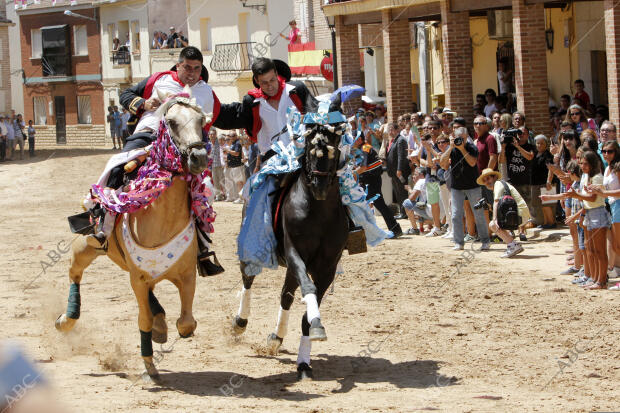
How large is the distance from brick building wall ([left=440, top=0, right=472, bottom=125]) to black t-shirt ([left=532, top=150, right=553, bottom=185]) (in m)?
6.14

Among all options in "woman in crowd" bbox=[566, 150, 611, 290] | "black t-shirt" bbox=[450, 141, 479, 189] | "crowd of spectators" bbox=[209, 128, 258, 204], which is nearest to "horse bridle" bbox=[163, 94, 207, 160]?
"woman in crowd" bbox=[566, 150, 611, 290]

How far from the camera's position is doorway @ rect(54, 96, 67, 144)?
5748cm

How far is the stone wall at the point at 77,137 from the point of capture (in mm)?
54750

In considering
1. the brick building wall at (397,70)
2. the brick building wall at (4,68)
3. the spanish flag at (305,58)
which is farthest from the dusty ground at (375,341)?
the brick building wall at (4,68)

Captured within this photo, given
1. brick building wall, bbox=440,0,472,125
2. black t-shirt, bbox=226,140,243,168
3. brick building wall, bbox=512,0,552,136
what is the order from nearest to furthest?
brick building wall, bbox=512,0,552,136
brick building wall, bbox=440,0,472,125
black t-shirt, bbox=226,140,243,168

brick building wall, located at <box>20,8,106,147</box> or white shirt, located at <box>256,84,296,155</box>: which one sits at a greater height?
brick building wall, located at <box>20,8,106,147</box>

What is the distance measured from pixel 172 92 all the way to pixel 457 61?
14.9 metres

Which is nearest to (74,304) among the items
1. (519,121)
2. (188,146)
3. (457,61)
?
(188,146)

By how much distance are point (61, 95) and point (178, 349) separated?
50.7 meters

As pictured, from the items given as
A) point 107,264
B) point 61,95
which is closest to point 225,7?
point 61,95

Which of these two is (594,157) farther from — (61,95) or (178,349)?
(61,95)

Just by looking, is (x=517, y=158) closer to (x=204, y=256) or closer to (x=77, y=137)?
(x=204, y=256)

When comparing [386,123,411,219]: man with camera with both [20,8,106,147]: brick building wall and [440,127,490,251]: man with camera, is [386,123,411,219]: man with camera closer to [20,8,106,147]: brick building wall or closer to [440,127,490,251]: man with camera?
[440,127,490,251]: man with camera

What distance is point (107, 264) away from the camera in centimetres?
1638
